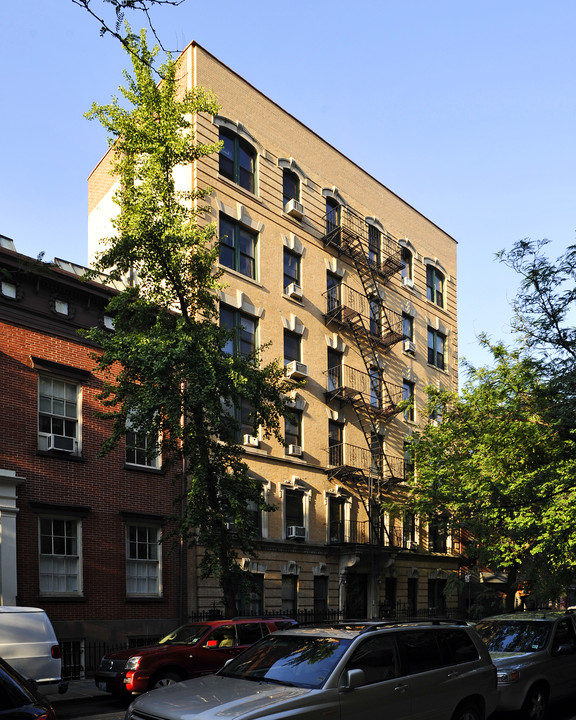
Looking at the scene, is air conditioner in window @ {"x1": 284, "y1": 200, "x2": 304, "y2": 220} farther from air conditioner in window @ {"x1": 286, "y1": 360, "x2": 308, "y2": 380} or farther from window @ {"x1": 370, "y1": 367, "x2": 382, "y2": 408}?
window @ {"x1": 370, "y1": 367, "x2": 382, "y2": 408}

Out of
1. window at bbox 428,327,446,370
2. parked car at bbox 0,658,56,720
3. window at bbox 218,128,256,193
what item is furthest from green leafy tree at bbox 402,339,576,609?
parked car at bbox 0,658,56,720

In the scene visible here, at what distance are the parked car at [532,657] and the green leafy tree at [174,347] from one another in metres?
6.78

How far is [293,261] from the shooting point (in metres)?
29.4

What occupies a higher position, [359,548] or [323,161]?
[323,161]

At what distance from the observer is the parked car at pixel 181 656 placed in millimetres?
13688

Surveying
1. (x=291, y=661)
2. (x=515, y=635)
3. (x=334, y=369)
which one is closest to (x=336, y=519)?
(x=334, y=369)

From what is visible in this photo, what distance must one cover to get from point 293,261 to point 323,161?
17.3ft

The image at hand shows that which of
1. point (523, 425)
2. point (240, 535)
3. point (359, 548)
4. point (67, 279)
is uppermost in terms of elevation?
point (67, 279)

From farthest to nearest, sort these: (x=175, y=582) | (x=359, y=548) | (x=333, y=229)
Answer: (x=333, y=229) < (x=359, y=548) < (x=175, y=582)

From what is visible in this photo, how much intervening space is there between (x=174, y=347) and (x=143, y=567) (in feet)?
24.8

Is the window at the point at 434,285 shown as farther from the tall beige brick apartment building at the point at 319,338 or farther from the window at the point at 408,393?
the window at the point at 408,393

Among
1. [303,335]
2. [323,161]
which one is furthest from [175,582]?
[323,161]

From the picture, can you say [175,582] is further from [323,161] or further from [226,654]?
[323,161]

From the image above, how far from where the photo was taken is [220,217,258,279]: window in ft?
85.8
